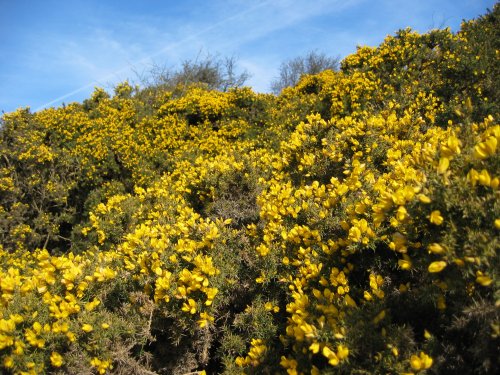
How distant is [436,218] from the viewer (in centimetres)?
134

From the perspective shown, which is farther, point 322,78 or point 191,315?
point 322,78

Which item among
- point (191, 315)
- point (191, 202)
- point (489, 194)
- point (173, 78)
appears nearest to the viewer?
point (489, 194)

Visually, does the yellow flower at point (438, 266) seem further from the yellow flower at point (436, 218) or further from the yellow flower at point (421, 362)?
the yellow flower at point (421, 362)

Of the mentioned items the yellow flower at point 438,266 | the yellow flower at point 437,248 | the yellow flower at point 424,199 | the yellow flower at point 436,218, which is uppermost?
the yellow flower at point 424,199

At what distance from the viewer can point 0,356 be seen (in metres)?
2.10

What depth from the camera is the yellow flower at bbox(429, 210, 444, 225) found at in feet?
4.36

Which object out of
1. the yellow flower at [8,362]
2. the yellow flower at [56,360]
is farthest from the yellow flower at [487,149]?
the yellow flower at [8,362]

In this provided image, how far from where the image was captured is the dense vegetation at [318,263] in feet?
4.59

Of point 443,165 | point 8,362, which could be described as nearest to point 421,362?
point 443,165

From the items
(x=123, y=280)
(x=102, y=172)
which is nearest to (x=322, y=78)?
(x=102, y=172)

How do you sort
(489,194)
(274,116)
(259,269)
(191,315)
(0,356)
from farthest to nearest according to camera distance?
(274,116) < (259,269) < (191,315) < (0,356) < (489,194)

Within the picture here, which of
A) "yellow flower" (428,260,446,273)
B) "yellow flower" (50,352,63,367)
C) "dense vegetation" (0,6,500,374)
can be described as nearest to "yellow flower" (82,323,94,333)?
"dense vegetation" (0,6,500,374)

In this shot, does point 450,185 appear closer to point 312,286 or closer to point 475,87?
point 312,286

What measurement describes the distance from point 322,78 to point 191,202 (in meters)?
6.64
